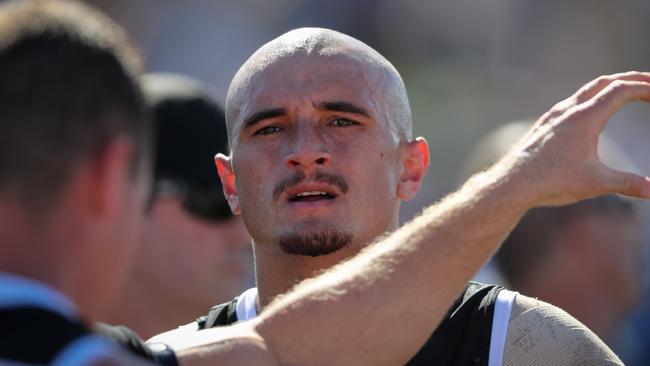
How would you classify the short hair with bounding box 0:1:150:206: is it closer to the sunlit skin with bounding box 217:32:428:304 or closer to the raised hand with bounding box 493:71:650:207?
the raised hand with bounding box 493:71:650:207

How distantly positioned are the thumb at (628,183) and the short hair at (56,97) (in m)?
1.41

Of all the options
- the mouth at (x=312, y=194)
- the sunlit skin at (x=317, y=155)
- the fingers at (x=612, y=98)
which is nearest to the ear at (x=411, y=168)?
the sunlit skin at (x=317, y=155)

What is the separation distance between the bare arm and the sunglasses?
2.61 metres

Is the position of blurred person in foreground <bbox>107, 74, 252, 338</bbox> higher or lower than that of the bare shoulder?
higher

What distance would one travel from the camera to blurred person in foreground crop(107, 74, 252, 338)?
628cm

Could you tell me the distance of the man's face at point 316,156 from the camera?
4719mm

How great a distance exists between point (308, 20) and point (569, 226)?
10327mm

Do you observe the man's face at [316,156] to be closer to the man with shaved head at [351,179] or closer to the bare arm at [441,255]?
the man with shaved head at [351,179]

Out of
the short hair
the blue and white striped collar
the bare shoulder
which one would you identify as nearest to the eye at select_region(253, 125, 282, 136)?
the bare shoulder

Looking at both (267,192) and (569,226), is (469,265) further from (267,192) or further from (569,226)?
(569,226)

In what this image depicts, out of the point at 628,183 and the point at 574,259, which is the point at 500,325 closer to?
the point at 628,183

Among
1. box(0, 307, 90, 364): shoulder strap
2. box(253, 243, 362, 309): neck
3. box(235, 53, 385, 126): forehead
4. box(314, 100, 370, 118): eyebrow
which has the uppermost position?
box(235, 53, 385, 126): forehead

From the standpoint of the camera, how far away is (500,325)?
4.41m

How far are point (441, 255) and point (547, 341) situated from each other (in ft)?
2.83
